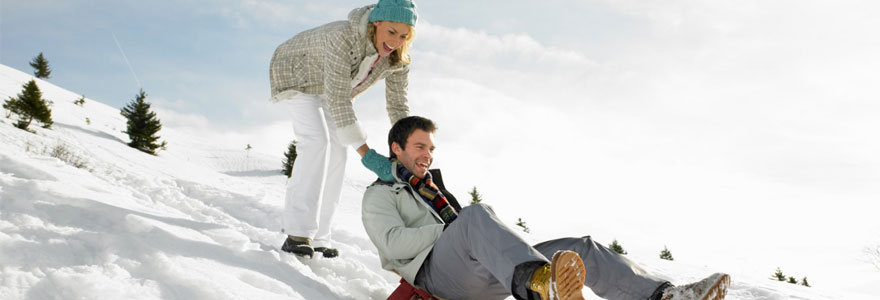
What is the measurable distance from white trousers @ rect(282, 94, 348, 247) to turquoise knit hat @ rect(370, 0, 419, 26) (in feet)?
2.52

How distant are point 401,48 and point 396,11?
0.42m

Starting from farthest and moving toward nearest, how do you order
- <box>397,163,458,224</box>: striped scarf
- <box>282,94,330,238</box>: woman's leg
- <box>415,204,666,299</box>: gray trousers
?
<box>282,94,330,238</box>: woman's leg → <box>397,163,458,224</box>: striped scarf → <box>415,204,666,299</box>: gray trousers

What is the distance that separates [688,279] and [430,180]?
3.35m

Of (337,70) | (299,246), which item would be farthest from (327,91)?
(299,246)

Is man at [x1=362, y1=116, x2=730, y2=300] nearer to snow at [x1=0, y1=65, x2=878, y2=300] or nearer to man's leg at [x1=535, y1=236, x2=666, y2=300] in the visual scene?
man's leg at [x1=535, y1=236, x2=666, y2=300]

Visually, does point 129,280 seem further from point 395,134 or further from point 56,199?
point 395,134

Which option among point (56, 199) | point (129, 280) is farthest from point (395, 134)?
point (56, 199)

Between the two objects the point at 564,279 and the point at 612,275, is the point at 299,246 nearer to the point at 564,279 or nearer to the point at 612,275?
the point at 612,275

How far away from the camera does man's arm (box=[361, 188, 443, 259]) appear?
246cm

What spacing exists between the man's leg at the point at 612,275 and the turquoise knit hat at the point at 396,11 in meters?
1.89

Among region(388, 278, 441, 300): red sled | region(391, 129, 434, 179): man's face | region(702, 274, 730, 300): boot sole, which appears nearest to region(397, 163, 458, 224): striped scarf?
region(391, 129, 434, 179): man's face

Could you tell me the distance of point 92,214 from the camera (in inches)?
102

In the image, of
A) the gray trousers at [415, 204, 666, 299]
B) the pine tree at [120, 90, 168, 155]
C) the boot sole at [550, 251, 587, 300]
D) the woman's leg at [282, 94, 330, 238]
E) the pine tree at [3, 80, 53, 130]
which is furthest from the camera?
the pine tree at [120, 90, 168, 155]

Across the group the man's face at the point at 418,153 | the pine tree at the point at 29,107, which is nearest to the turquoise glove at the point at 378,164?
the man's face at the point at 418,153
